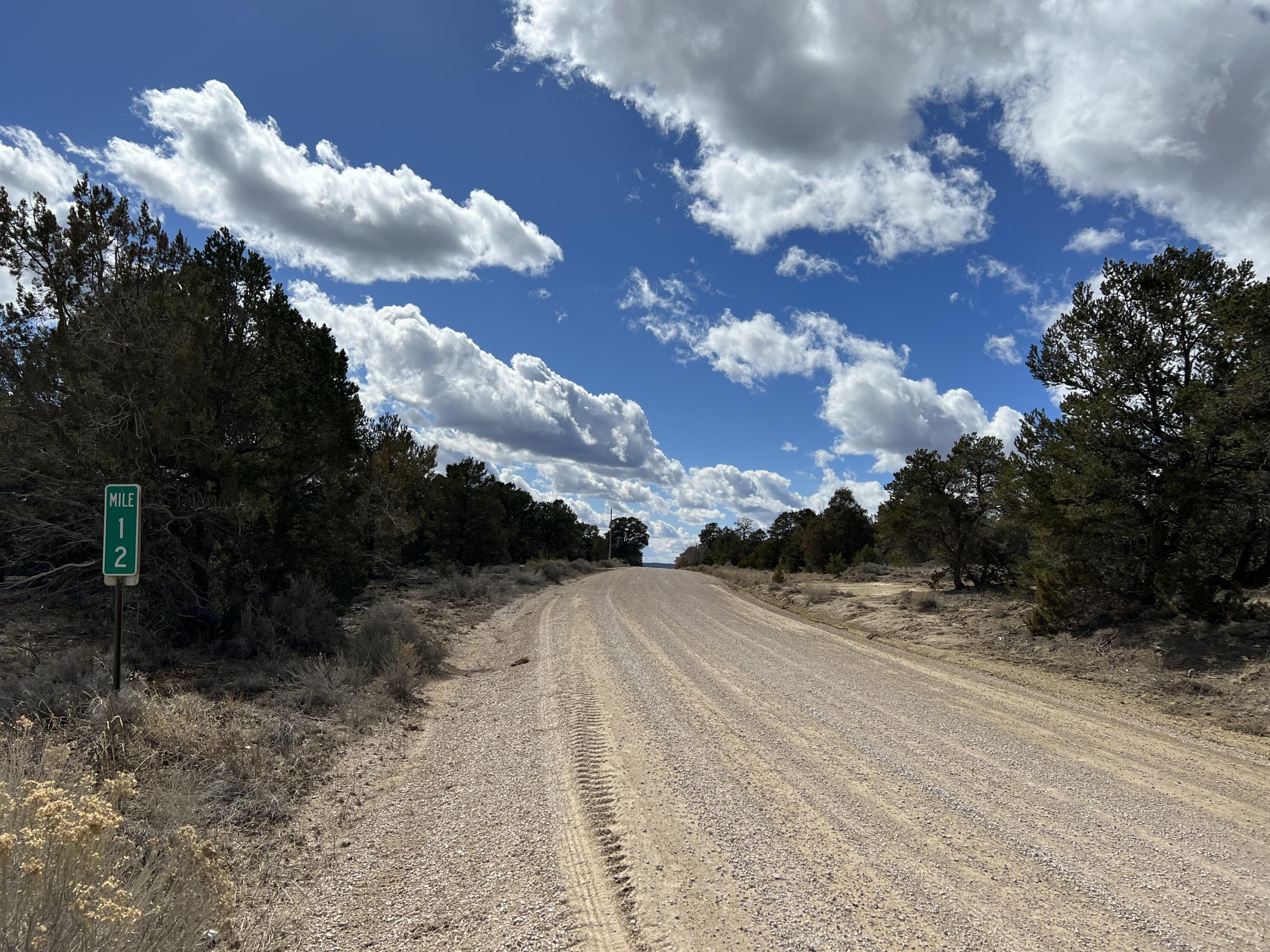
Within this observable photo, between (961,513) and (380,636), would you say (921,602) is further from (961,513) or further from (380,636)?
(380,636)

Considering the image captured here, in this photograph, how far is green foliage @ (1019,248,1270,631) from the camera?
1102 centimetres

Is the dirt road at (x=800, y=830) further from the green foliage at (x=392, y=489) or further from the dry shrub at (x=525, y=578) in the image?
the dry shrub at (x=525, y=578)

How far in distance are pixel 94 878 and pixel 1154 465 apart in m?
15.3

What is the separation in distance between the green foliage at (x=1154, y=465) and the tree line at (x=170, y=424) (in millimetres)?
14190

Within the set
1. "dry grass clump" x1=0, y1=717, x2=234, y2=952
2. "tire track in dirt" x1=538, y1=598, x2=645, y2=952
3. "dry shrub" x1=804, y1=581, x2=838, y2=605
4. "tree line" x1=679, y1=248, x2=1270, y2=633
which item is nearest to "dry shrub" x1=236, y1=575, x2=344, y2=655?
"tire track in dirt" x1=538, y1=598, x2=645, y2=952

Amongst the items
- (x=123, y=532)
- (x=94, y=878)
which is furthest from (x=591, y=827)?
(x=123, y=532)

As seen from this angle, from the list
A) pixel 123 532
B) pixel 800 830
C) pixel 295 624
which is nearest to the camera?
pixel 800 830

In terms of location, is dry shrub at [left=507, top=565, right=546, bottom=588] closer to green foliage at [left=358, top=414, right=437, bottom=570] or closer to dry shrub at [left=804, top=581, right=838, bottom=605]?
green foliage at [left=358, top=414, right=437, bottom=570]

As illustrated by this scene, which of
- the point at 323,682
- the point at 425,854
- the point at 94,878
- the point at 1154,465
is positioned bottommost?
the point at 425,854

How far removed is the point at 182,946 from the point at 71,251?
10913mm

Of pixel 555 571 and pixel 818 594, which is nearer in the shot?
pixel 818 594

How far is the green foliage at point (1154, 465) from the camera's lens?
11.0m

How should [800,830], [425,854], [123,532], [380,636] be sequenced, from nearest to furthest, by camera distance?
[425,854], [800,830], [123,532], [380,636]

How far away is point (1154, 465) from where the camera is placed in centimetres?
1198
